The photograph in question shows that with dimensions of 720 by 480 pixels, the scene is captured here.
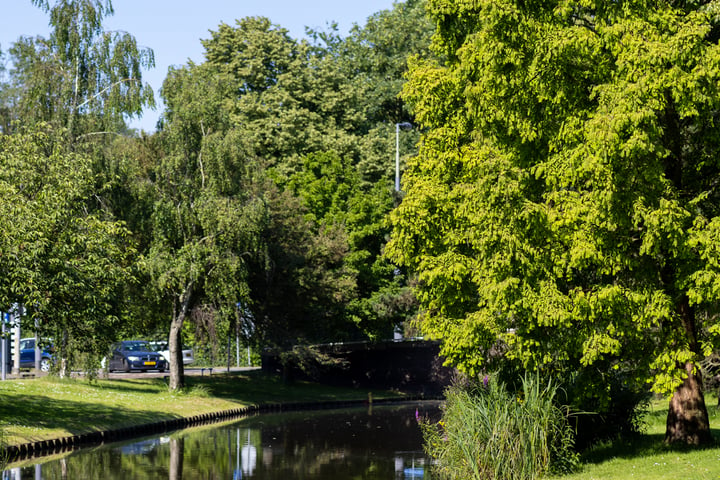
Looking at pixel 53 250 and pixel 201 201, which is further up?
pixel 201 201

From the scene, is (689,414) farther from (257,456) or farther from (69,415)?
(69,415)

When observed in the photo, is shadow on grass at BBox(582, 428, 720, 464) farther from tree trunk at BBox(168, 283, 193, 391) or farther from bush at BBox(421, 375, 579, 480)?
tree trunk at BBox(168, 283, 193, 391)

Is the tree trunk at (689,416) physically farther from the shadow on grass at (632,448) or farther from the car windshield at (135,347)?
the car windshield at (135,347)

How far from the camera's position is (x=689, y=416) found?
1828 centimetres

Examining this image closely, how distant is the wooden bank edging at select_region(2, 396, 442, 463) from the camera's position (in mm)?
22688

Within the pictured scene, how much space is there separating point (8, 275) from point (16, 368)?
22567 mm

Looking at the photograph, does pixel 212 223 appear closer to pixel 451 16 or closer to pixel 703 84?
pixel 451 16

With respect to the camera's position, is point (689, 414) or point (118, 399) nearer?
point (689, 414)

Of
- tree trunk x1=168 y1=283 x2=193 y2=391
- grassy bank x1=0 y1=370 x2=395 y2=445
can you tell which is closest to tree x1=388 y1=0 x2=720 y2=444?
grassy bank x1=0 y1=370 x2=395 y2=445

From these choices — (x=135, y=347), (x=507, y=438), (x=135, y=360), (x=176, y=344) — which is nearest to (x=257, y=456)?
(x=507, y=438)

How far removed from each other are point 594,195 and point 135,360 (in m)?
38.0

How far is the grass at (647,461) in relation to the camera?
15109 mm

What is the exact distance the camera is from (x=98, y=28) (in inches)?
1346

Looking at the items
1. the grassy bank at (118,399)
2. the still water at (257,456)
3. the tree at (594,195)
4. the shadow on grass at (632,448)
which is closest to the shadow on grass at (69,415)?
the grassy bank at (118,399)
